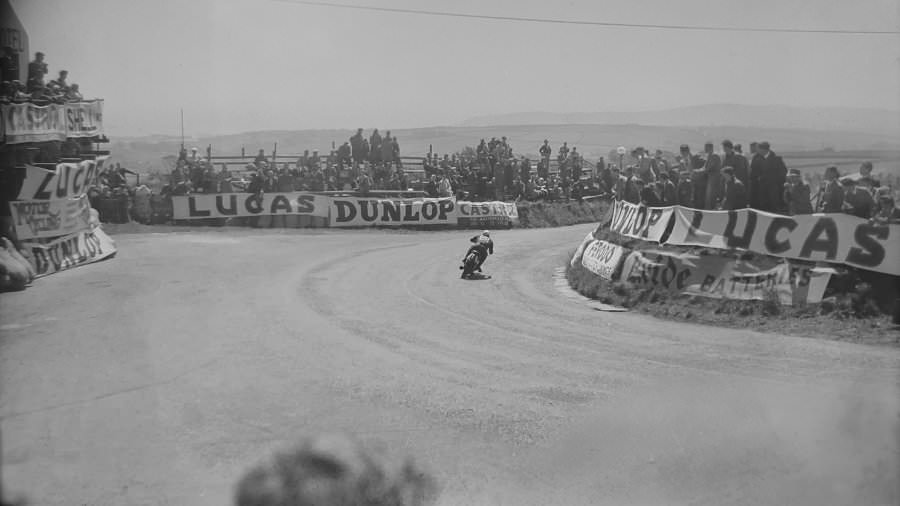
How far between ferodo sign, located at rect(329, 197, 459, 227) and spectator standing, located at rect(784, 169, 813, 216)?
60.8ft

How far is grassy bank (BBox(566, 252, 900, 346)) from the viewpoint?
11578 millimetres

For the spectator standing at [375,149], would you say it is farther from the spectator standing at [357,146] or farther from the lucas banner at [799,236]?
the lucas banner at [799,236]

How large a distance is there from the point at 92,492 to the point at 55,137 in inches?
511

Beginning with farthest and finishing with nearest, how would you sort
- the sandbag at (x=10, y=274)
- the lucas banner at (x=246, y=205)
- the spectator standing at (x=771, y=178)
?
the lucas banner at (x=246, y=205) → the sandbag at (x=10, y=274) → the spectator standing at (x=771, y=178)

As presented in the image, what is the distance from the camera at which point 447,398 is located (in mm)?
8875

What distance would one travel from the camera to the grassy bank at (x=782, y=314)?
11578 mm

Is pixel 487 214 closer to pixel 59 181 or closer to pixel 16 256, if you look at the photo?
pixel 59 181

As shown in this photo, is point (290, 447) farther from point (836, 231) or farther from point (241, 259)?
point (241, 259)

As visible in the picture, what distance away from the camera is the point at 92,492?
20.5ft

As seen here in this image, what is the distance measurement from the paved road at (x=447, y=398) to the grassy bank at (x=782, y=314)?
0.51 metres

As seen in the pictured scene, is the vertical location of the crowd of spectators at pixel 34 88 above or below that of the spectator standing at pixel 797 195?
above

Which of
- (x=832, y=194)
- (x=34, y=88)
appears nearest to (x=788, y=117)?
(x=832, y=194)

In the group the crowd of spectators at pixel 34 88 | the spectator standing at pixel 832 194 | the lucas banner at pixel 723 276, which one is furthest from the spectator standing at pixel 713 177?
the crowd of spectators at pixel 34 88

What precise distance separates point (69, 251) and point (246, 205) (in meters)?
10.7
